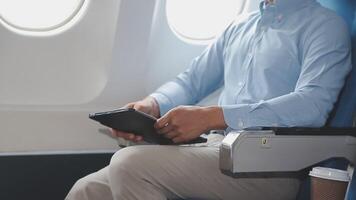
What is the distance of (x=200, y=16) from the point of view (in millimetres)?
2975

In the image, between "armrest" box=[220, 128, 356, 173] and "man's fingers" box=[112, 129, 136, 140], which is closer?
"armrest" box=[220, 128, 356, 173]

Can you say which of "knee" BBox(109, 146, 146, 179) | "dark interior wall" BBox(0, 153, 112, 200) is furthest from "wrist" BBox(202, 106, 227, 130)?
"dark interior wall" BBox(0, 153, 112, 200)

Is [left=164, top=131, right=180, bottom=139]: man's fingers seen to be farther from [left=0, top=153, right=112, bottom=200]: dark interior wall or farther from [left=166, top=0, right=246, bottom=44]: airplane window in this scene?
[left=166, top=0, right=246, bottom=44]: airplane window

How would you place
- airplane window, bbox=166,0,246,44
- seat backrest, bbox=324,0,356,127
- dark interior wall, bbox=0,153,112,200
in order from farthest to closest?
airplane window, bbox=166,0,246,44 → dark interior wall, bbox=0,153,112,200 → seat backrest, bbox=324,0,356,127

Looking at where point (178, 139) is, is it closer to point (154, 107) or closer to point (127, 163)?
point (127, 163)

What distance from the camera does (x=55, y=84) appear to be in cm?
260

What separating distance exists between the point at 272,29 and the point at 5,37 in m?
1.27

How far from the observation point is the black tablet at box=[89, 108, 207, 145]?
1728mm

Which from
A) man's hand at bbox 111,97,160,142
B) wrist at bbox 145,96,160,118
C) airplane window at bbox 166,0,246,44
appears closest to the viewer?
man's hand at bbox 111,97,160,142

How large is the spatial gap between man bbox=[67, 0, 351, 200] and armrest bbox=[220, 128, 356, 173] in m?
0.10

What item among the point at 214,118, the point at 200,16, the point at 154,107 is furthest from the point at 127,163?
the point at 200,16

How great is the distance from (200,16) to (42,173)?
1258 mm

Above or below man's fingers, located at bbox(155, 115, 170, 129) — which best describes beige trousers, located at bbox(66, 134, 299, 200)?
below

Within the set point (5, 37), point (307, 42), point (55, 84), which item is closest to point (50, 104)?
point (55, 84)
